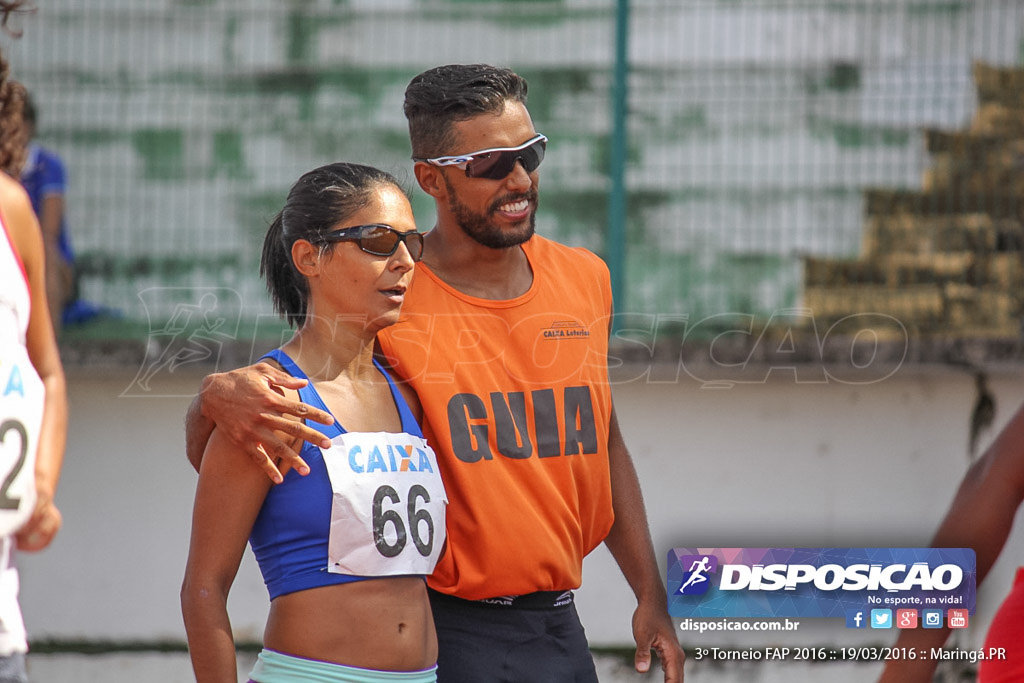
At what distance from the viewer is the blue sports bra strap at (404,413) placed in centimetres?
272

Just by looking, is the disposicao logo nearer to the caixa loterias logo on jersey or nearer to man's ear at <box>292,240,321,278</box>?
the caixa loterias logo on jersey

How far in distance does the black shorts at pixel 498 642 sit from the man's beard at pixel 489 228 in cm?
83

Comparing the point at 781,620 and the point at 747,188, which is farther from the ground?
the point at 747,188

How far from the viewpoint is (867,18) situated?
5.50 m

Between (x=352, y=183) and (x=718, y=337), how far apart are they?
9.69 feet

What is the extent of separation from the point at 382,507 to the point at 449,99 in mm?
1035

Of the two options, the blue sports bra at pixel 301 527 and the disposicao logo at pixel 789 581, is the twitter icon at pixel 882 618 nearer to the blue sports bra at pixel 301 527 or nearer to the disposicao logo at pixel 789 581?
the disposicao logo at pixel 789 581

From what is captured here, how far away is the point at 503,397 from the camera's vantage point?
115 inches

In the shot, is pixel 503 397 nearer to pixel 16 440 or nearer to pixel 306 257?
pixel 306 257

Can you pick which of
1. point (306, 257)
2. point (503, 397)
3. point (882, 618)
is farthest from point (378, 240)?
point (882, 618)

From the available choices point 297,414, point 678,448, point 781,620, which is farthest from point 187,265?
point 297,414

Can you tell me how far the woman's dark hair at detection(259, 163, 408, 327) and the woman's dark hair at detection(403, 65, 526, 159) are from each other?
0.74 feet

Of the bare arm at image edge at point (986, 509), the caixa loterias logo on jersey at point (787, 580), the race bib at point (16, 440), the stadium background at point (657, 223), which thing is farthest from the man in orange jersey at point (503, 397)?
the stadium background at point (657, 223)

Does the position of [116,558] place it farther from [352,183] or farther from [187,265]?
[352,183]
